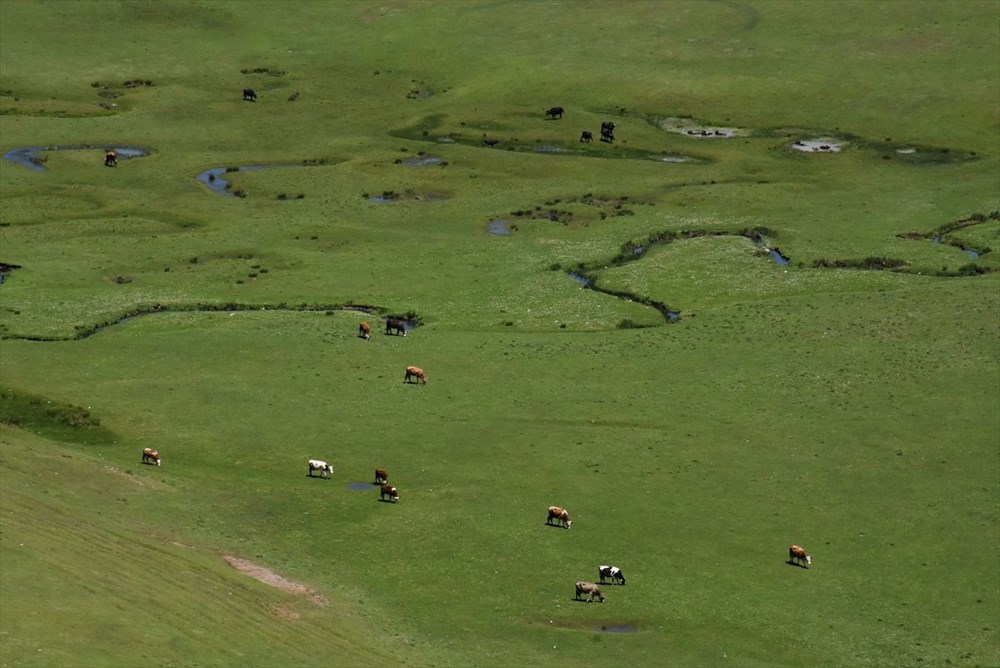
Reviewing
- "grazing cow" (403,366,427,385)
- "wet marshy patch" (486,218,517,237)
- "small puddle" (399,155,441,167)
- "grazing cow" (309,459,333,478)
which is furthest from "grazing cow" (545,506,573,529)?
"small puddle" (399,155,441,167)

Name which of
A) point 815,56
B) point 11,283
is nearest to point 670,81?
point 815,56

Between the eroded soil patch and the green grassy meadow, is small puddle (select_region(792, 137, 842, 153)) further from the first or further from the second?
the eroded soil patch

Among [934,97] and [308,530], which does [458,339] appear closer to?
[308,530]

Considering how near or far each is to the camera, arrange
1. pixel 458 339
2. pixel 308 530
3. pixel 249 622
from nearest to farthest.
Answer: pixel 249 622 → pixel 308 530 → pixel 458 339

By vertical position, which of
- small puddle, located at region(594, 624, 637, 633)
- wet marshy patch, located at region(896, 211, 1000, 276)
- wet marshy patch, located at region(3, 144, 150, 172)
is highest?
wet marshy patch, located at region(3, 144, 150, 172)

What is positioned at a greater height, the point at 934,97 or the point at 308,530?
the point at 934,97

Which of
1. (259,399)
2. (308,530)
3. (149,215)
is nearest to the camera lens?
(308,530)
